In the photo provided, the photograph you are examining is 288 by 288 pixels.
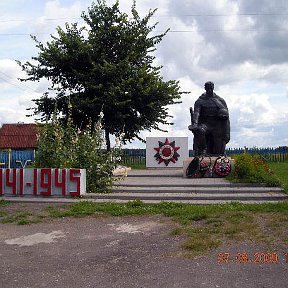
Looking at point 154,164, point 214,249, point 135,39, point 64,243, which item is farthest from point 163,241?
point 135,39

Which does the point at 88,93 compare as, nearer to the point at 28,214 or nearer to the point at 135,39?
the point at 135,39

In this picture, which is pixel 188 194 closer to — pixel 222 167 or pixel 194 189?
pixel 194 189

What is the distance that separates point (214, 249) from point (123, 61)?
15.7m

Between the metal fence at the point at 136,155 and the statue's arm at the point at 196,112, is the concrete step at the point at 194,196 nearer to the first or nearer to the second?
the statue's arm at the point at 196,112

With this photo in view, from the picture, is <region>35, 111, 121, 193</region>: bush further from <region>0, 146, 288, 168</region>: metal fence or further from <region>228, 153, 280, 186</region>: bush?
<region>0, 146, 288, 168</region>: metal fence

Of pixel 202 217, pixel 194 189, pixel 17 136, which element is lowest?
pixel 202 217

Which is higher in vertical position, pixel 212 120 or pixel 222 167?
pixel 212 120

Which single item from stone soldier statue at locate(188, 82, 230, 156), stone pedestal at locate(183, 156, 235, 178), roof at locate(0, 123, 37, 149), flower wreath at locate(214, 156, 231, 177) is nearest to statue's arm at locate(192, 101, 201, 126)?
stone soldier statue at locate(188, 82, 230, 156)

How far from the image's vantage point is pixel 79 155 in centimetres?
1221

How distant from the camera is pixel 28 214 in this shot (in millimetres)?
9359

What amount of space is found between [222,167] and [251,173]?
1.76m
